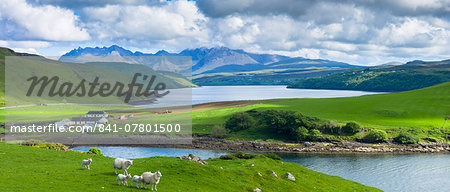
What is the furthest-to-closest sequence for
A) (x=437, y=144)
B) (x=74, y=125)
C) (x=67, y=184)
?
1. (x=74, y=125)
2. (x=437, y=144)
3. (x=67, y=184)

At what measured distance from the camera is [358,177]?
270ft

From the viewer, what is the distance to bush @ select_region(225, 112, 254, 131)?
139038mm

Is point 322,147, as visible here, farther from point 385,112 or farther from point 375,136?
point 385,112

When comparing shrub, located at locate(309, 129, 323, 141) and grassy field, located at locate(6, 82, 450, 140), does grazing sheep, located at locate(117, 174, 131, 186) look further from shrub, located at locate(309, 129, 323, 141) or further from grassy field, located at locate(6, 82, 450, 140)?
shrub, located at locate(309, 129, 323, 141)

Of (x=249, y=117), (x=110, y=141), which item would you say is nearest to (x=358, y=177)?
(x=249, y=117)

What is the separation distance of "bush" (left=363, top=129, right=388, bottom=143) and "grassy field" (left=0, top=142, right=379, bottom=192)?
238 ft

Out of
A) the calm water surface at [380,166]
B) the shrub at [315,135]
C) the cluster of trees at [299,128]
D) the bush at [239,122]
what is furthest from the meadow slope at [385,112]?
the calm water surface at [380,166]

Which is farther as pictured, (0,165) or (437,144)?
(437,144)

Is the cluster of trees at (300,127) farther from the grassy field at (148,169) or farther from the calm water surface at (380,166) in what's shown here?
the grassy field at (148,169)

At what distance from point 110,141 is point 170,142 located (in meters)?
24.6

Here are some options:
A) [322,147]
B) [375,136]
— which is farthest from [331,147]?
[375,136]

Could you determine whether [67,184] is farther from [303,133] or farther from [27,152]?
[303,133]

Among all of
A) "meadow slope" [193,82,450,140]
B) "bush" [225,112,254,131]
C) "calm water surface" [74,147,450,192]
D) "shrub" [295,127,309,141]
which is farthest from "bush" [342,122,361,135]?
"bush" [225,112,254,131]

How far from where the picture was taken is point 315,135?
123 m
